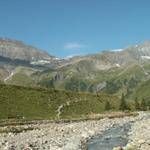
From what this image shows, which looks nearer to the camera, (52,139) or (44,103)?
(52,139)

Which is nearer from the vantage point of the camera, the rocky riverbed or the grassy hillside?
the rocky riverbed

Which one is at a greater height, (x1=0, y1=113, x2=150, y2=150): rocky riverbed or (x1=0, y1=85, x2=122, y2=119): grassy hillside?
(x1=0, y1=85, x2=122, y2=119): grassy hillside

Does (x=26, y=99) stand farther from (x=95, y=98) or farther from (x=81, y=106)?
(x=95, y=98)

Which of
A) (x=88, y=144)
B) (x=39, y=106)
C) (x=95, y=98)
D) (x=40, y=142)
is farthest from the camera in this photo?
(x=95, y=98)

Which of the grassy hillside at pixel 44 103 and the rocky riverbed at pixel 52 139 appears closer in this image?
the rocky riverbed at pixel 52 139

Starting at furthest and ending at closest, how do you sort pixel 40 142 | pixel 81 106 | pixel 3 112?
1. pixel 81 106
2. pixel 3 112
3. pixel 40 142

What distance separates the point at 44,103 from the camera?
4894 inches

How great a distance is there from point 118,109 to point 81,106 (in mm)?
28077

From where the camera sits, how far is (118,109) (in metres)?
161

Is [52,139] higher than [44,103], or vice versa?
[44,103]

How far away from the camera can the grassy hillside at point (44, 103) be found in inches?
4209

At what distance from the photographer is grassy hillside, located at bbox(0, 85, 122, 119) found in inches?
4209

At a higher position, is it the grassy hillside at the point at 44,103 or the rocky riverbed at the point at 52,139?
the grassy hillside at the point at 44,103

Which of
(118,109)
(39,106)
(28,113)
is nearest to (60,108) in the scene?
(39,106)
